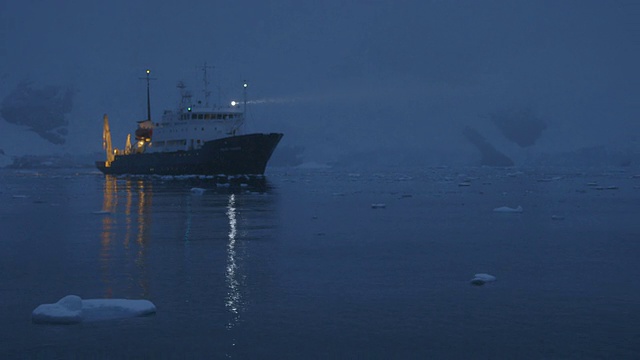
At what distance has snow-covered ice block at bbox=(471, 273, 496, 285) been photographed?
30.5 feet

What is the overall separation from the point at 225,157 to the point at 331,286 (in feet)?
142

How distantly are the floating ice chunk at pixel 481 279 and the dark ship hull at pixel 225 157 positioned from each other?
41779 millimetres

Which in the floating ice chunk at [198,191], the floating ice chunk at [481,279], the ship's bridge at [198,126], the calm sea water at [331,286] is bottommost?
the calm sea water at [331,286]

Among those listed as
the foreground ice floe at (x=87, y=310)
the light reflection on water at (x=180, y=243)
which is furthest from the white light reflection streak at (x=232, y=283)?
the foreground ice floe at (x=87, y=310)

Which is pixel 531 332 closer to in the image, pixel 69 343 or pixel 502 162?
pixel 69 343

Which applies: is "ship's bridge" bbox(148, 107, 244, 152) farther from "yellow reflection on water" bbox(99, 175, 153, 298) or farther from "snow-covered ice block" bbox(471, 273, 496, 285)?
"snow-covered ice block" bbox(471, 273, 496, 285)

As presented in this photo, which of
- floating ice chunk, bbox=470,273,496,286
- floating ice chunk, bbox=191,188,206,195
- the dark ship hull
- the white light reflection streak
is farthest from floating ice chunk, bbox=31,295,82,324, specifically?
the dark ship hull

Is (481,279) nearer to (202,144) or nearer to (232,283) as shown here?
(232,283)

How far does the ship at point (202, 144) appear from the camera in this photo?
51.8 metres

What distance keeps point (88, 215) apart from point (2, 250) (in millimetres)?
7925

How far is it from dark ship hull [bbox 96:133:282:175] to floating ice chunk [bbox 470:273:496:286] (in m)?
41.8

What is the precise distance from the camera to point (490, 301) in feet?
26.8

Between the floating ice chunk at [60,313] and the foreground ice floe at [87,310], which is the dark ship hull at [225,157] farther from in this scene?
the floating ice chunk at [60,313]

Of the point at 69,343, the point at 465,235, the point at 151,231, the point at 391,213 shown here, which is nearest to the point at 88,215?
the point at 151,231
